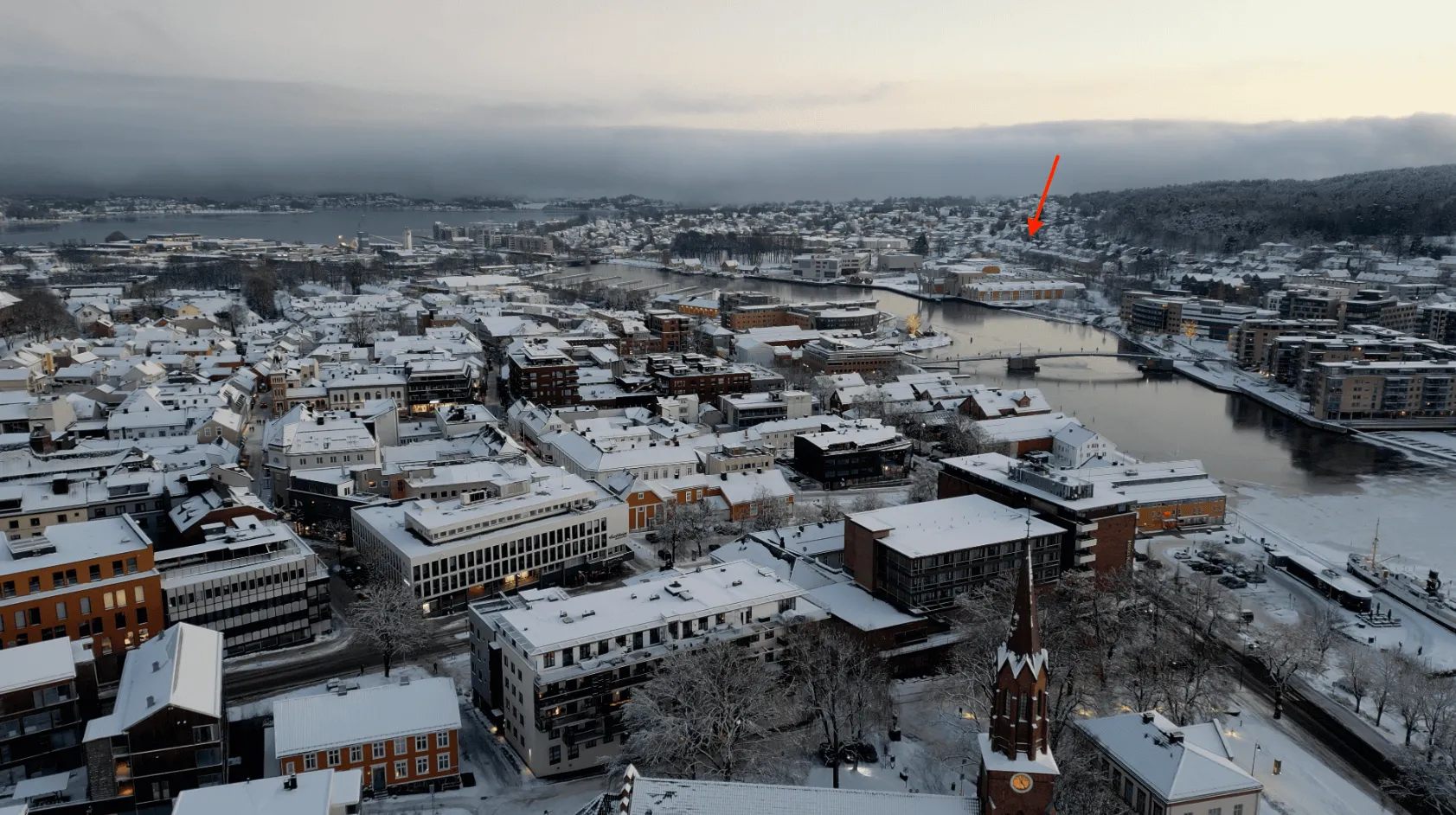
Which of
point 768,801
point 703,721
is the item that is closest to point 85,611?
point 703,721

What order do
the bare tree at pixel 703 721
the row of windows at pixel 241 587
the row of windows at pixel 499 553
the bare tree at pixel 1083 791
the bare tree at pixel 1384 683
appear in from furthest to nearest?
the row of windows at pixel 499 553, the row of windows at pixel 241 587, the bare tree at pixel 1384 683, the bare tree at pixel 703 721, the bare tree at pixel 1083 791

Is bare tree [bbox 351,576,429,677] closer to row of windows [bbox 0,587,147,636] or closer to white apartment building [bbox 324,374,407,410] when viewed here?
row of windows [bbox 0,587,147,636]

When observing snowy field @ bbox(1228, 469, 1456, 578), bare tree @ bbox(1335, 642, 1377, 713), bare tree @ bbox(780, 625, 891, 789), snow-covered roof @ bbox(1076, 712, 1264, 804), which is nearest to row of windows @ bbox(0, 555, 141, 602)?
bare tree @ bbox(780, 625, 891, 789)

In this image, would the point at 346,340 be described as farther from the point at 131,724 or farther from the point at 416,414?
the point at 131,724

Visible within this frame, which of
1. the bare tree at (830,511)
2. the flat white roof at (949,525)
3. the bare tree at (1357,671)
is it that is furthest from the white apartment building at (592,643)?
the bare tree at (1357,671)

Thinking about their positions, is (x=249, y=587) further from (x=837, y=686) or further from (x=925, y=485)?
(x=925, y=485)

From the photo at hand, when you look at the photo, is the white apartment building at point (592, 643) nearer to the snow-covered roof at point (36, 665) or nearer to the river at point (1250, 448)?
the snow-covered roof at point (36, 665)
